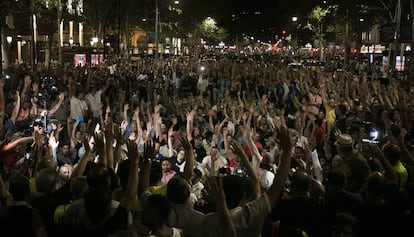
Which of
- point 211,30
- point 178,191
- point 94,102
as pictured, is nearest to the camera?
point 178,191

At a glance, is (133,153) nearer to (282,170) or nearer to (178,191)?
(178,191)

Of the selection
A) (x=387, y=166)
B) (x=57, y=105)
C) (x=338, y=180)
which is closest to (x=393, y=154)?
(x=387, y=166)

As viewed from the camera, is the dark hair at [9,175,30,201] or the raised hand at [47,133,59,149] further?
the raised hand at [47,133,59,149]

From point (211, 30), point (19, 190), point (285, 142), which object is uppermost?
point (211, 30)

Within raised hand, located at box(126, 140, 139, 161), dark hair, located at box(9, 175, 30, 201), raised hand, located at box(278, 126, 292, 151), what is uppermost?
raised hand, located at box(278, 126, 292, 151)

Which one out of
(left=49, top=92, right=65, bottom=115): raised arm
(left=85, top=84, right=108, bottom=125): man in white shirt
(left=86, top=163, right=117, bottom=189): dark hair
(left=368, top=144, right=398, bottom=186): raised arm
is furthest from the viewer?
(left=85, top=84, right=108, bottom=125): man in white shirt

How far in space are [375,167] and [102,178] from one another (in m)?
A: 3.51

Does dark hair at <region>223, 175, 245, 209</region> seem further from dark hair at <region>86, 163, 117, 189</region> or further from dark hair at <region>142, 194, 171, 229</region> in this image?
dark hair at <region>86, 163, 117, 189</region>

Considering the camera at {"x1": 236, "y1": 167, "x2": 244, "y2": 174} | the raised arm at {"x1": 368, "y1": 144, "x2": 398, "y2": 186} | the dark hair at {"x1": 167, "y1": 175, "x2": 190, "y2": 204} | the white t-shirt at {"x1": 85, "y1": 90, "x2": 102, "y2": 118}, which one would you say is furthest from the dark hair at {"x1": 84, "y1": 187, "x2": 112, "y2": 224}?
the white t-shirt at {"x1": 85, "y1": 90, "x2": 102, "y2": 118}

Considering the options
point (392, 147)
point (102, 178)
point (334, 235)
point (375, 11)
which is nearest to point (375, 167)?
point (392, 147)

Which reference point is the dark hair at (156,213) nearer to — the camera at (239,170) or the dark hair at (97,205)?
the dark hair at (97,205)

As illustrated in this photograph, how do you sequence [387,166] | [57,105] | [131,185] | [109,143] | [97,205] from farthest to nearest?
1. [57,105]
2. [109,143]
3. [387,166]
4. [131,185]
5. [97,205]

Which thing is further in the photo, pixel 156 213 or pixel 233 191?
pixel 233 191

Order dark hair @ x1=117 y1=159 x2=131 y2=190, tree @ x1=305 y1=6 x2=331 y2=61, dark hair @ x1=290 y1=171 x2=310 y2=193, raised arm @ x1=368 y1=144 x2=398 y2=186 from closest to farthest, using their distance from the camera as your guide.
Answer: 1. dark hair @ x1=290 y1=171 x2=310 y2=193
2. dark hair @ x1=117 y1=159 x2=131 y2=190
3. raised arm @ x1=368 y1=144 x2=398 y2=186
4. tree @ x1=305 y1=6 x2=331 y2=61
